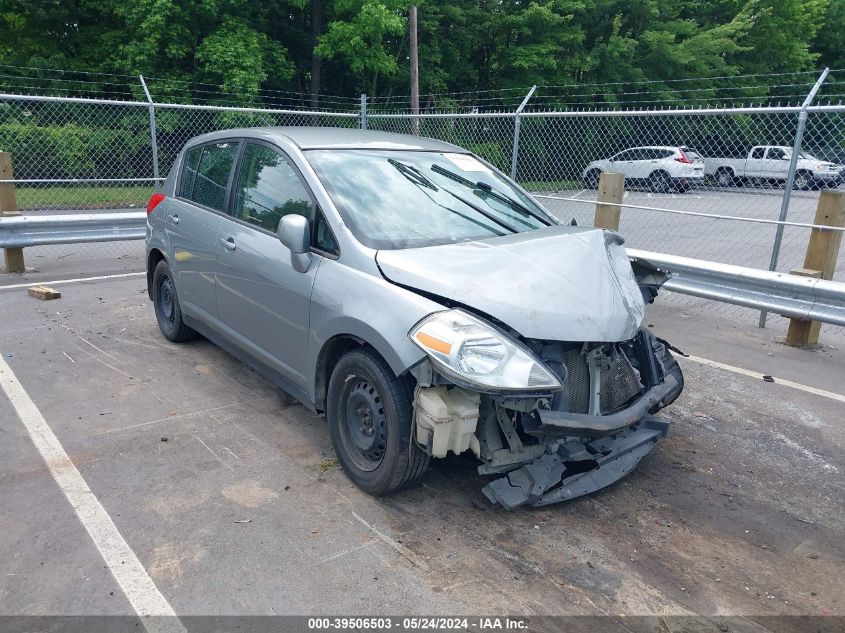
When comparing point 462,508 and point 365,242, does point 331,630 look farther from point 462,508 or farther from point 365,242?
point 365,242

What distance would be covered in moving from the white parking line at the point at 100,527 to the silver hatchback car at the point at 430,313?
1173mm

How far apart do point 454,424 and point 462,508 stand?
24.3 inches

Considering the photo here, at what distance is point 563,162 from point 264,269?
1207 cm

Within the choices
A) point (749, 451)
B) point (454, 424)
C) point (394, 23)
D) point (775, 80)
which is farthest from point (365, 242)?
point (775, 80)

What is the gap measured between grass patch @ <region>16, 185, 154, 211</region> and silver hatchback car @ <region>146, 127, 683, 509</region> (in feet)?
36.2

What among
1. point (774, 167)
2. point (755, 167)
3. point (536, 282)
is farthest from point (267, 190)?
point (755, 167)

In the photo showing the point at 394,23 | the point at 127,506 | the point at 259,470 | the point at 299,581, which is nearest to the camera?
the point at 299,581

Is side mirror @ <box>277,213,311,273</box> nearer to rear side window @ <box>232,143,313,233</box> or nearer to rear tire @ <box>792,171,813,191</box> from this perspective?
rear side window @ <box>232,143,313,233</box>

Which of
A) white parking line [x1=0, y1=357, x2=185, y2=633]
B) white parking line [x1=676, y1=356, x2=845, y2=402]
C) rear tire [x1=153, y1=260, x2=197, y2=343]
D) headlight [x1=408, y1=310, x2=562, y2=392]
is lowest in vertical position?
white parking line [x1=0, y1=357, x2=185, y2=633]

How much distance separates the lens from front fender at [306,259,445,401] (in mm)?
3270

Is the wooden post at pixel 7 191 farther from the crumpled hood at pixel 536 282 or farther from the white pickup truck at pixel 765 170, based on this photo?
the white pickup truck at pixel 765 170

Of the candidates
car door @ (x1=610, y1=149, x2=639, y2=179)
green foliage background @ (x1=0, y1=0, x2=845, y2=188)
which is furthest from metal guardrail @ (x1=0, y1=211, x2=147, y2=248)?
car door @ (x1=610, y1=149, x2=639, y2=179)

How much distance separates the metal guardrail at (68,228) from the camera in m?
8.21

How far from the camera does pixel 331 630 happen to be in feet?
8.84
